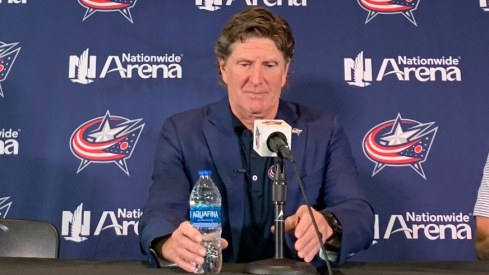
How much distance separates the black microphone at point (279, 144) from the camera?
4.06ft

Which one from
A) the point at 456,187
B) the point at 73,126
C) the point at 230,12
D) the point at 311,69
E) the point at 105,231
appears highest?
the point at 230,12

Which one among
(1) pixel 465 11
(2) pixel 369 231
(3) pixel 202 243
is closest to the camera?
(3) pixel 202 243

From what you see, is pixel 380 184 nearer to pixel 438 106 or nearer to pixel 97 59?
pixel 438 106

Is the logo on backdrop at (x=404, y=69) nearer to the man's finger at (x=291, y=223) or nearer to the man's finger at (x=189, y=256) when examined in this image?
the man's finger at (x=291, y=223)

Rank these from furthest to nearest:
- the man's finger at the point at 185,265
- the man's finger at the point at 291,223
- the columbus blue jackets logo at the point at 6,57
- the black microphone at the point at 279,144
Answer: the columbus blue jackets logo at the point at 6,57, the man's finger at the point at 291,223, the man's finger at the point at 185,265, the black microphone at the point at 279,144

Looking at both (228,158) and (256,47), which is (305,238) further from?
(256,47)

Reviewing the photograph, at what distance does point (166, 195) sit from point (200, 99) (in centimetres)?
109

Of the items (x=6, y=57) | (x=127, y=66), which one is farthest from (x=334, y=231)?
(x=6, y=57)

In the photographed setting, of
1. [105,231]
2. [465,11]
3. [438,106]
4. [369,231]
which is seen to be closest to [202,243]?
[369,231]

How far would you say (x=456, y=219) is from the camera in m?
2.69

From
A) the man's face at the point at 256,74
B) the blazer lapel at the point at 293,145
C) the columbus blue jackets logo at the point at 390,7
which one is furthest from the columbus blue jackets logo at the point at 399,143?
the man's face at the point at 256,74

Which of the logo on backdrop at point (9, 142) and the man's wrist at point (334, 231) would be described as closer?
the man's wrist at point (334, 231)

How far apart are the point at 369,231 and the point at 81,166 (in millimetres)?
1552

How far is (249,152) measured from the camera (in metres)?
1.95
